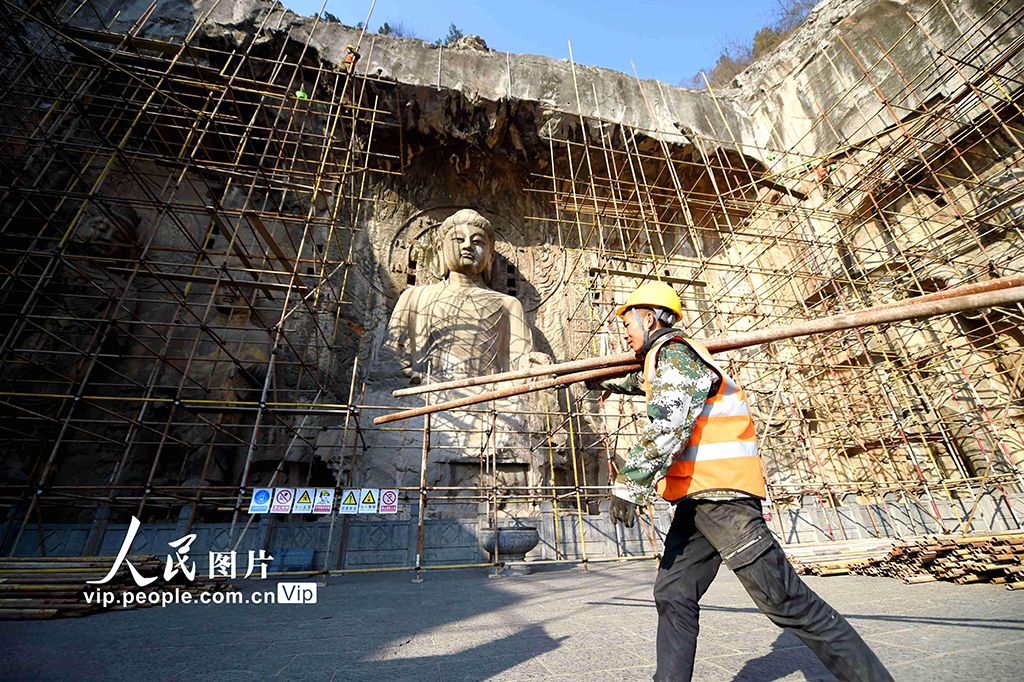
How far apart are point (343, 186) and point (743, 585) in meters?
8.05

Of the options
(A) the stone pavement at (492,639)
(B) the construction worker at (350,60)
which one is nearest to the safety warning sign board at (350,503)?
(A) the stone pavement at (492,639)

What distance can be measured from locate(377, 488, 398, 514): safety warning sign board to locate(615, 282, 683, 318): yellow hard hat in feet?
14.1

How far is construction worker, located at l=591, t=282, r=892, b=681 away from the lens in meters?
1.39

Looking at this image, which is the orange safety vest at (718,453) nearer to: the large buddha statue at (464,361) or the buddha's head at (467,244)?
the large buddha statue at (464,361)

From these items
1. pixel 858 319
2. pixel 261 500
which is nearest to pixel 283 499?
pixel 261 500

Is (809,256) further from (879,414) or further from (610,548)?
(610,548)

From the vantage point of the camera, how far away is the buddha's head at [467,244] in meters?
10.0

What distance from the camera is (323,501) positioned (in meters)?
5.07

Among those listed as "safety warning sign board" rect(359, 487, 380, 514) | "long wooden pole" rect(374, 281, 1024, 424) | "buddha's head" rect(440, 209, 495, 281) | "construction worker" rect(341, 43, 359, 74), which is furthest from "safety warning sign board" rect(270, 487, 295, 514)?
"construction worker" rect(341, 43, 359, 74)

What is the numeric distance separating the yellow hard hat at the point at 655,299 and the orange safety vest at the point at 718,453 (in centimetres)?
27

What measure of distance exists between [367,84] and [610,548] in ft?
35.3

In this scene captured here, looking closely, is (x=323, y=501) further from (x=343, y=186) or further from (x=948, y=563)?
(x=948, y=563)

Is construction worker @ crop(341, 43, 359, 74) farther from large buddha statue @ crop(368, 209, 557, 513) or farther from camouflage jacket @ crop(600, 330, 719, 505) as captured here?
camouflage jacket @ crop(600, 330, 719, 505)

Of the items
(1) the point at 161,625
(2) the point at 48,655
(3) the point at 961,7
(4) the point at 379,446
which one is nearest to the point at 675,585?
(2) the point at 48,655
